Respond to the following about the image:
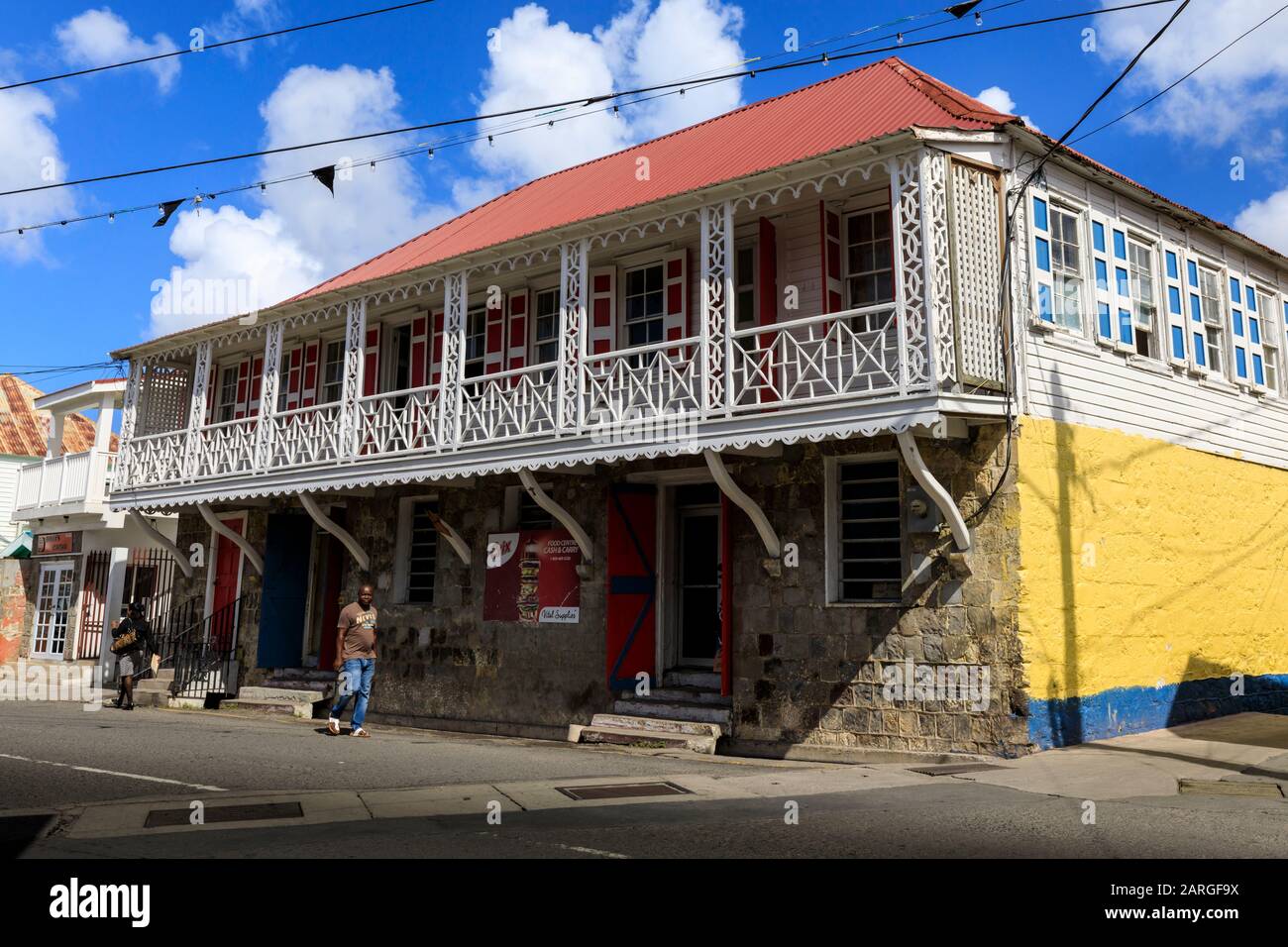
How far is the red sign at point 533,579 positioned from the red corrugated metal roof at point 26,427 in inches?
729

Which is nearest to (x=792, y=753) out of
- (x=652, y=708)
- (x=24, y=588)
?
(x=652, y=708)

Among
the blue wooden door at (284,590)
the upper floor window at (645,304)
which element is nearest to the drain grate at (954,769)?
the upper floor window at (645,304)

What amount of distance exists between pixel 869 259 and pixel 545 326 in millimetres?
5300

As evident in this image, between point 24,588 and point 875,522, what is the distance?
74.8ft

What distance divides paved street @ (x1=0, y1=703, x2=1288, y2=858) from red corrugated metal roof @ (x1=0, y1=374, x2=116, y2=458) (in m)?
20.4

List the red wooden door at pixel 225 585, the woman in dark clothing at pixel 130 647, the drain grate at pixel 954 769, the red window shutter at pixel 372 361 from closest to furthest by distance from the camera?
the drain grate at pixel 954 769 → the red window shutter at pixel 372 361 → the woman in dark clothing at pixel 130 647 → the red wooden door at pixel 225 585

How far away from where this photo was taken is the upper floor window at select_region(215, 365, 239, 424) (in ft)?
67.5

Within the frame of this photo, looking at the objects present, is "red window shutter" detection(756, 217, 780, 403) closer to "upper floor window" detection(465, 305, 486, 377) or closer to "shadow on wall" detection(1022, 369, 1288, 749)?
"shadow on wall" detection(1022, 369, 1288, 749)

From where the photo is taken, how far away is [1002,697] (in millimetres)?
10547

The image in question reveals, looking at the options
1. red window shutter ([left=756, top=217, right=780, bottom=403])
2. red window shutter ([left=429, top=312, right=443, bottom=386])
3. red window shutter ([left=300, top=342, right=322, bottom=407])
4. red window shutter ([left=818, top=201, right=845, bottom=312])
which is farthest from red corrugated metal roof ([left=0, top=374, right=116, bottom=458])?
red window shutter ([left=818, top=201, right=845, bottom=312])

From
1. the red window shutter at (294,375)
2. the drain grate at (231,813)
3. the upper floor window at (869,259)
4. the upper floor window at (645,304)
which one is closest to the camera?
the drain grate at (231,813)

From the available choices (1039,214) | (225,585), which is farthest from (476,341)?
(1039,214)

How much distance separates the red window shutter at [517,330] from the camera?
623 inches

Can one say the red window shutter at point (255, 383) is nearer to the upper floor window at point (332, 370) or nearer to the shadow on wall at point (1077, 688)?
the upper floor window at point (332, 370)
